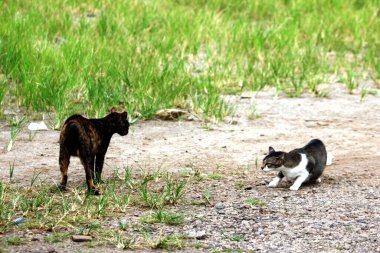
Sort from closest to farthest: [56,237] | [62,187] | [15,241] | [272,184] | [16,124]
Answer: [15,241] → [56,237] → [62,187] → [272,184] → [16,124]

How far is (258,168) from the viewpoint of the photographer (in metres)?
6.74

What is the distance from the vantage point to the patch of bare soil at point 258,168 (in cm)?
511

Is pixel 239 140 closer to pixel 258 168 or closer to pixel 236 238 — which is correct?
pixel 258 168

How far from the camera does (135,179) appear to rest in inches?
248

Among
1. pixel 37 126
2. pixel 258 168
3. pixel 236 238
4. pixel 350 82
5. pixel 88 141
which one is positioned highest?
pixel 88 141

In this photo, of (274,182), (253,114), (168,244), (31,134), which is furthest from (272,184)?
(31,134)

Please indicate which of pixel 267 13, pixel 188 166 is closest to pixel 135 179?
pixel 188 166

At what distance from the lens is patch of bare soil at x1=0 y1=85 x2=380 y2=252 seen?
5.11 metres

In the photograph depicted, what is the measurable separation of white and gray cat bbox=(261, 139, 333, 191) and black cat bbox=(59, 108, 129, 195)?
3.55 ft

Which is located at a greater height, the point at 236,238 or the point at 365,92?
the point at 236,238

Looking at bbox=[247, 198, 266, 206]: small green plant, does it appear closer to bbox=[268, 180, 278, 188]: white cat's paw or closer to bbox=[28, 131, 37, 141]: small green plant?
bbox=[268, 180, 278, 188]: white cat's paw

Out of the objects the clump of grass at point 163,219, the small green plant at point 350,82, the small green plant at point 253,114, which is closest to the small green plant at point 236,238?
the clump of grass at point 163,219

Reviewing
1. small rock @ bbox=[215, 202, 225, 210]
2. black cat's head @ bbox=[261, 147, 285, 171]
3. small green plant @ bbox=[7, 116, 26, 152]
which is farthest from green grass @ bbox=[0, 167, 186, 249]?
small green plant @ bbox=[7, 116, 26, 152]

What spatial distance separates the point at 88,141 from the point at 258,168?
5.14ft
